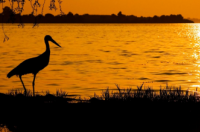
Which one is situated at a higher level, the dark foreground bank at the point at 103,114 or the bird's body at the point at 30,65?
the bird's body at the point at 30,65

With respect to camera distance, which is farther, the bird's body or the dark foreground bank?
the bird's body

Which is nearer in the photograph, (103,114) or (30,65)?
(103,114)

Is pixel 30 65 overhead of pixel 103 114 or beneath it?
overhead

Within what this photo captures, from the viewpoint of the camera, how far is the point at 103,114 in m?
11.8

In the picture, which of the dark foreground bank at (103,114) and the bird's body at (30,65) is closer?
the dark foreground bank at (103,114)

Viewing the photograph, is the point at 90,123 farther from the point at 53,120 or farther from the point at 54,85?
the point at 54,85

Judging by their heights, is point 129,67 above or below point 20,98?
below

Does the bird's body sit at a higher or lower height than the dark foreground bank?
higher

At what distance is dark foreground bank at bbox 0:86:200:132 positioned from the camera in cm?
1093

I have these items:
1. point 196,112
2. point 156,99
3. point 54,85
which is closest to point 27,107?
point 156,99

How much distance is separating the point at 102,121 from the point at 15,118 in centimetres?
230

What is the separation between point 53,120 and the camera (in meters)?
11.3

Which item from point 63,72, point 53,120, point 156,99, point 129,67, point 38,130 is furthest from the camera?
point 129,67

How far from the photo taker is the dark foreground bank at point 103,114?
10.9 meters
